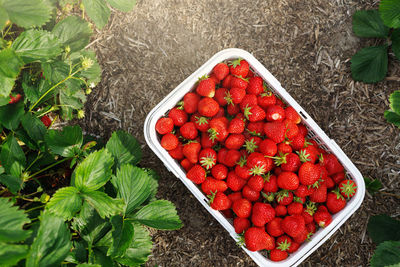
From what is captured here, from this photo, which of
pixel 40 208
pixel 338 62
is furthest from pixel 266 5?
pixel 40 208

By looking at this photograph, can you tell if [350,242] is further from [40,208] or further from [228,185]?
[40,208]

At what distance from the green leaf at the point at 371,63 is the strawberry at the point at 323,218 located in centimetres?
68

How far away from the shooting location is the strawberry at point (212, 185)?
137cm

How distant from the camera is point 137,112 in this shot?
1.66 m

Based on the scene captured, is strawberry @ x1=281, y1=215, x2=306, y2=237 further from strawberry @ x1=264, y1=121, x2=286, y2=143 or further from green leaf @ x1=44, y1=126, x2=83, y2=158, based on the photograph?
green leaf @ x1=44, y1=126, x2=83, y2=158

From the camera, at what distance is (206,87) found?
135 centimetres

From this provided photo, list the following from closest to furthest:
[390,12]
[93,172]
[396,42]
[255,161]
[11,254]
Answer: [11,254] < [93,172] < [255,161] < [390,12] < [396,42]

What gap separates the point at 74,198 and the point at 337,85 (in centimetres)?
127

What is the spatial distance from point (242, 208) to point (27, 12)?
1.03m

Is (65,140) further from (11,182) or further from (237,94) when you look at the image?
(237,94)

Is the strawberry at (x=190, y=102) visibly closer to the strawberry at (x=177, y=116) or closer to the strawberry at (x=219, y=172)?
the strawberry at (x=177, y=116)

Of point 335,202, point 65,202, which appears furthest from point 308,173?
point 65,202

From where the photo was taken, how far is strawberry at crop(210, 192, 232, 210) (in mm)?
1355

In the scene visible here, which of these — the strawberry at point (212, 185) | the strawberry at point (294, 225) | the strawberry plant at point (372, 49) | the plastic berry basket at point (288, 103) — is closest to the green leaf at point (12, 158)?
the plastic berry basket at point (288, 103)
